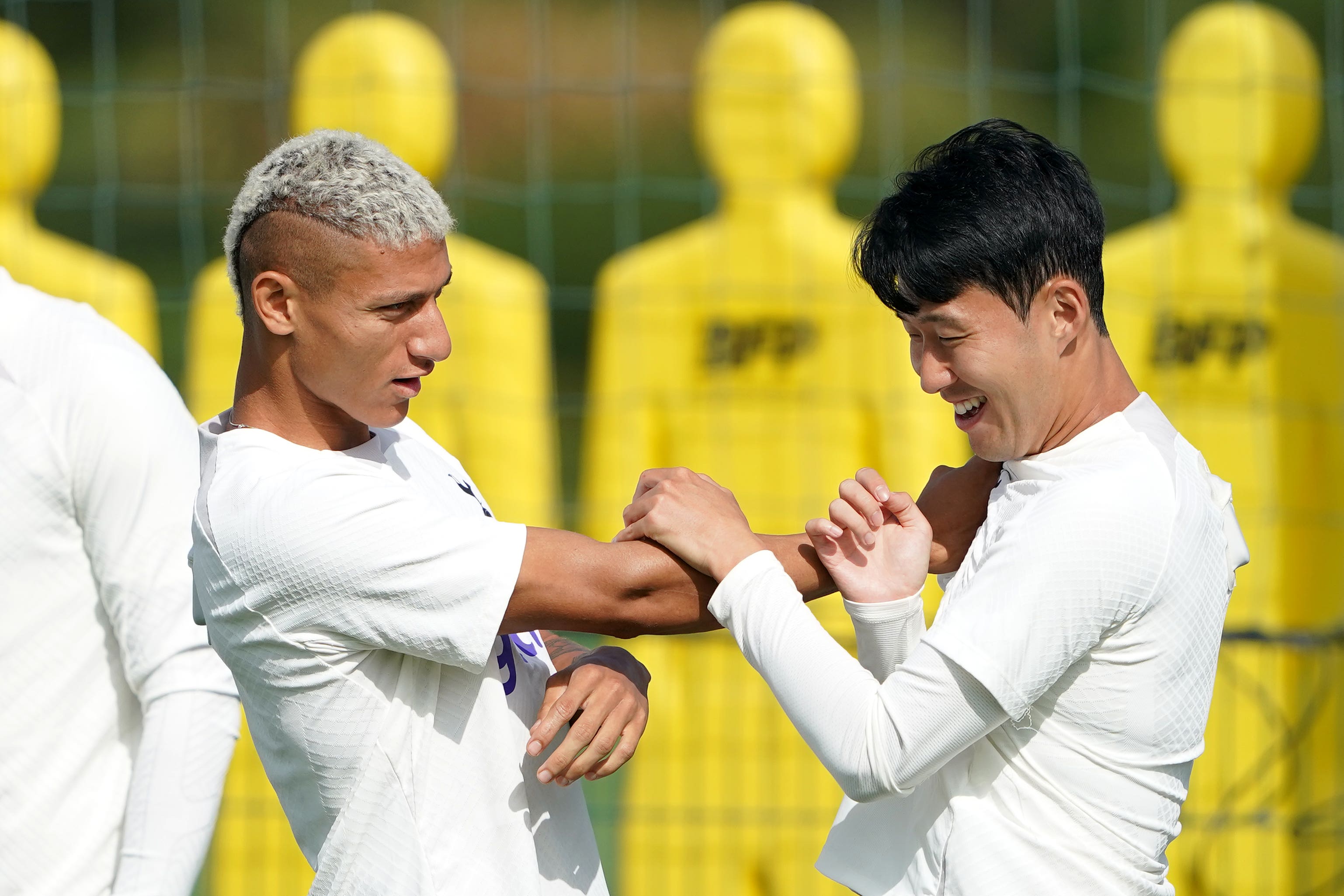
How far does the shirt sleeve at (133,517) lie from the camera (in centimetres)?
209

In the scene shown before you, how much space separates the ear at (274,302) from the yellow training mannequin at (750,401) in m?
2.80

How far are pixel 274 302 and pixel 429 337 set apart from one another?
178 mm

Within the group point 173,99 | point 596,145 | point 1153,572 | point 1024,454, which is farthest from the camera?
point 596,145

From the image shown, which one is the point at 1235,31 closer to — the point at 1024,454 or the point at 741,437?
the point at 741,437

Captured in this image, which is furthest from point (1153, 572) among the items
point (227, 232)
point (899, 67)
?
point (899, 67)

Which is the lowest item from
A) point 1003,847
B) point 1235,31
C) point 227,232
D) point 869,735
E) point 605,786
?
point 605,786

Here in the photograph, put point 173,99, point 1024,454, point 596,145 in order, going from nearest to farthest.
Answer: point 1024,454 → point 173,99 → point 596,145

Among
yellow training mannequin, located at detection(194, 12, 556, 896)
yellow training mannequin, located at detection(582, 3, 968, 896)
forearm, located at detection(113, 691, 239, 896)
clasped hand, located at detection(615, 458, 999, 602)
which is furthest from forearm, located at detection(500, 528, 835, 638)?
yellow training mannequin, located at detection(194, 12, 556, 896)

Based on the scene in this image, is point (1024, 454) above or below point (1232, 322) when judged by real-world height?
above

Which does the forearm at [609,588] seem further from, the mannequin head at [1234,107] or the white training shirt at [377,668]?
the mannequin head at [1234,107]

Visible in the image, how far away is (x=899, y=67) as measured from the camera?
1455 cm

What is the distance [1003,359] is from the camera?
1.72 m

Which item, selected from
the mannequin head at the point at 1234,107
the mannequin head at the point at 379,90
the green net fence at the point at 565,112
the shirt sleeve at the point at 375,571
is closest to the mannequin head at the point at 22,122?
the mannequin head at the point at 379,90

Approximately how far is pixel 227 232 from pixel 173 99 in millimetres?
13148
